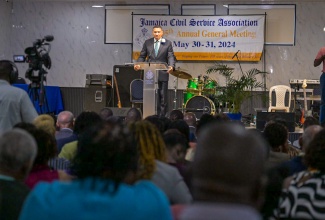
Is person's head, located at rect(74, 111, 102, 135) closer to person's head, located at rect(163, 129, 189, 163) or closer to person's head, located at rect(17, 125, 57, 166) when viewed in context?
person's head, located at rect(163, 129, 189, 163)

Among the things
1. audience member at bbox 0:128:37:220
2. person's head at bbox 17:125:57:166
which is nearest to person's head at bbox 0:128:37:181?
audience member at bbox 0:128:37:220

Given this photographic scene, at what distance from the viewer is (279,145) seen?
13.8 feet

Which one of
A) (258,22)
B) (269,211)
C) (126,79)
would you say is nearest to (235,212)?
(269,211)

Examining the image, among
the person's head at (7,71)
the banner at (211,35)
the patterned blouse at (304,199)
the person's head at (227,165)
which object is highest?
the banner at (211,35)

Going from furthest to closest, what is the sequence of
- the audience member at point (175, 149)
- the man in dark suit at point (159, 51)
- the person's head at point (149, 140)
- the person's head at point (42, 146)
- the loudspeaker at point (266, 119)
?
1. the man in dark suit at point (159, 51)
2. the loudspeaker at point (266, 119)
3. the audience member at point (175, 149)
4. the person's head at point (42, 146)
5. the person's head at point (149, 140)

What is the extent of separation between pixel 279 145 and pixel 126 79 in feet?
28.1

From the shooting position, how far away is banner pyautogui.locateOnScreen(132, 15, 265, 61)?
43.7 ft

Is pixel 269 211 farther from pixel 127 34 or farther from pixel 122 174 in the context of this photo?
pixel 127 34

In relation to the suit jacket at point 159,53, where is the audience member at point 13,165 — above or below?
below

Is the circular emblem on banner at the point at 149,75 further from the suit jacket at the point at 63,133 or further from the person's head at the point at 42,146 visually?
the person's head at the point at 42,146

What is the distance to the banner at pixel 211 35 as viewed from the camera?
524 inches

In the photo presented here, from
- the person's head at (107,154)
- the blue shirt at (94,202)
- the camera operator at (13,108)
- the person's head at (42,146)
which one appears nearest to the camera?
the blue shirt at (94,202)

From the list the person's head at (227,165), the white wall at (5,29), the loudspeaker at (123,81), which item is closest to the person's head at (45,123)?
the person's head at (227,165)

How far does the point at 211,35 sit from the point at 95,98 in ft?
9.31
